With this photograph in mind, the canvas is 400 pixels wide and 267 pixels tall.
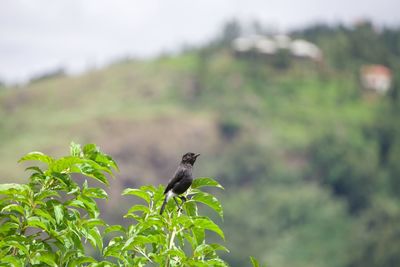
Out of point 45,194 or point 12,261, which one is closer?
point 12,261

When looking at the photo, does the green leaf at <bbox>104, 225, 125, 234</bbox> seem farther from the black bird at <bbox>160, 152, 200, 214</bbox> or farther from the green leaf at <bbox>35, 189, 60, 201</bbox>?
the green leaf at <bbox>35, 189, 60, 201</bbox>

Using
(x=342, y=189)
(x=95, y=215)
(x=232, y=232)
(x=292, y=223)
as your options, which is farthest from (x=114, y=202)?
(x=95, y=215)

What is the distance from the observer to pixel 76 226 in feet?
17.5

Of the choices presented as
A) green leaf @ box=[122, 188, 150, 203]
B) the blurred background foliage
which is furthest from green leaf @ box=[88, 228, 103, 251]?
the blurred background foliage

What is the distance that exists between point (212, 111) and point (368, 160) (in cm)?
3757

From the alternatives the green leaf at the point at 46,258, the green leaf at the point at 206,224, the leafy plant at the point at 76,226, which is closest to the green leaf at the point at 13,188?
the leafy plant at the point at 76,226

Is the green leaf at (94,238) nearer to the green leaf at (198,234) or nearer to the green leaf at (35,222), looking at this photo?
the green leaf at (35,222)

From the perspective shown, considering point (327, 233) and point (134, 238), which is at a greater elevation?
point (134, 238)

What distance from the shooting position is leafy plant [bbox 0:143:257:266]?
16.8ft

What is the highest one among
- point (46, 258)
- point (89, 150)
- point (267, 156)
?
point (267, 156)

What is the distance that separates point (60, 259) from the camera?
5.16 m

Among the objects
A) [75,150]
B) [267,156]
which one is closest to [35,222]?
[75,150]

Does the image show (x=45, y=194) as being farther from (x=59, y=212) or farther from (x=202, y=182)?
(x=202, y=182)

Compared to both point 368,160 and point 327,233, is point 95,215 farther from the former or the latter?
point 368,160
